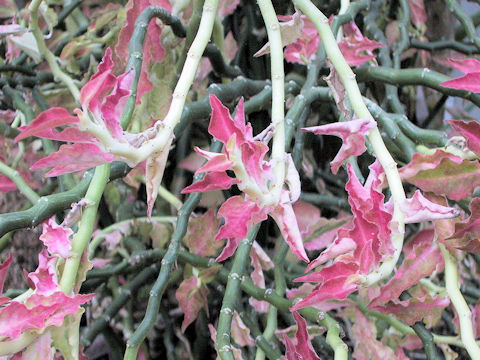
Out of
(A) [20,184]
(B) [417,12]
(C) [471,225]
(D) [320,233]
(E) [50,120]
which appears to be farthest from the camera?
(B) [417,12]

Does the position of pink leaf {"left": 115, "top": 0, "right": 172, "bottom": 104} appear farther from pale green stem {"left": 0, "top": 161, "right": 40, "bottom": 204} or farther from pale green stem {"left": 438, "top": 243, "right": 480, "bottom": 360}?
pale green stem {"left": 438, "top": 243, "right": 480, "bottom": 360}

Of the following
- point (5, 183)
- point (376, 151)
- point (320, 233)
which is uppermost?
point (376, 151)

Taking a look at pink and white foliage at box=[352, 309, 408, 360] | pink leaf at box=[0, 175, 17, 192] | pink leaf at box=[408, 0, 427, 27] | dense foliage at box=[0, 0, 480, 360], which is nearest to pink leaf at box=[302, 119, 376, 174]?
dense foliage at box=[0, 0, 480, 360]

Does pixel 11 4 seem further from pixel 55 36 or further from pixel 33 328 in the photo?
pixel 33 328

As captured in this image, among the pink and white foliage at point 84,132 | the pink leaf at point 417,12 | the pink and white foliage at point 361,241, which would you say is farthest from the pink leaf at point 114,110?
the pink leaf at point 417,12

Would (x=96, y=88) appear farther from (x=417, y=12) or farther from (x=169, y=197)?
(x=417, y=12)

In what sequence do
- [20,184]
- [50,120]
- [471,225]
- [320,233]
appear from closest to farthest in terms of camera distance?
[50,120]
[471,225]
[20,184]
[320,233]

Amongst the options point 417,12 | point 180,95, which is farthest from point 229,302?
point 417,12

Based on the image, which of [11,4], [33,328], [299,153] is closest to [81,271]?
[33,328]

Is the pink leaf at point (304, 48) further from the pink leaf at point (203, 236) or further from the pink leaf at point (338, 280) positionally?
the pink leaf at point (338, 280)
